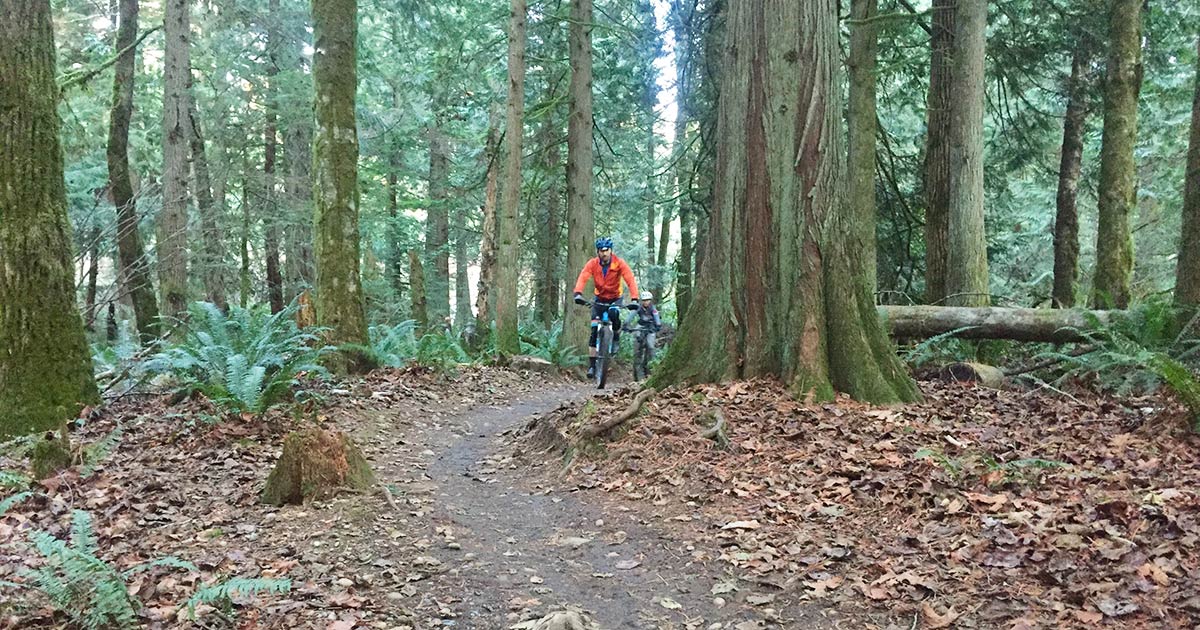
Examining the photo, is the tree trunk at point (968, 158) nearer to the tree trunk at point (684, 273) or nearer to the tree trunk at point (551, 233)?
the tree trunk at point (684, 273)

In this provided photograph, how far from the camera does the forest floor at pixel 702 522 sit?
343 centimetres

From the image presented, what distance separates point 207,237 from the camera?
17.4m

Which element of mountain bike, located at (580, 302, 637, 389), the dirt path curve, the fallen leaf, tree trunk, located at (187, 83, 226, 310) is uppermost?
tree trunk, located at (187, 83, 226, 310)

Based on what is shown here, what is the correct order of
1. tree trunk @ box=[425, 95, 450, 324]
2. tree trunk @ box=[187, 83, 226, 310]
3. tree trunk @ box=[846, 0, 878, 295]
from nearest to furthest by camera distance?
tree trunk @ box=[846, 0, 878, 295] → tree trunk @ box=[187, 83, 226, 310] → tree trunk @ box=[425, 95, 450, 324]

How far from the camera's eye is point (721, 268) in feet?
23.0

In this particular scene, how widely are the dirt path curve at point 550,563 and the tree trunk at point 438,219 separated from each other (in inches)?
586

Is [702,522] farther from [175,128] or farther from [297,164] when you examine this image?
[297,164]

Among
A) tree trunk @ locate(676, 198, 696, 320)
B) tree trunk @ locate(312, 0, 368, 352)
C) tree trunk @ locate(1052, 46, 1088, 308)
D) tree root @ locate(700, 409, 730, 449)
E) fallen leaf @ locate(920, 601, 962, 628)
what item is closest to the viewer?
fallen leaf @ locate(920, 601, 962, 628)

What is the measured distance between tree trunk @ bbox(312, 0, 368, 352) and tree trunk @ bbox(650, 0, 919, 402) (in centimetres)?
515

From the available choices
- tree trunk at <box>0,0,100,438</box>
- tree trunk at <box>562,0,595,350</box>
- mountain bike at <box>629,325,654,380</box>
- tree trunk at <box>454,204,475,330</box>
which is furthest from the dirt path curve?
tree trunk at <box>454,204,475,330</box>

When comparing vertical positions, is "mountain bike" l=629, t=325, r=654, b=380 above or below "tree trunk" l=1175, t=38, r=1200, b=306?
below

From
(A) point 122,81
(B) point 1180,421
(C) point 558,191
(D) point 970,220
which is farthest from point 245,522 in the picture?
(C) point 558,191

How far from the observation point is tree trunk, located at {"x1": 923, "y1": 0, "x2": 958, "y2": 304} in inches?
433

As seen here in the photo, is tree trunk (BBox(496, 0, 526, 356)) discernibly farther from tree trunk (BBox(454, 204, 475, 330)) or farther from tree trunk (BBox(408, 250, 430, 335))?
tree trunk (BBox(454, 204, 475, 330))
